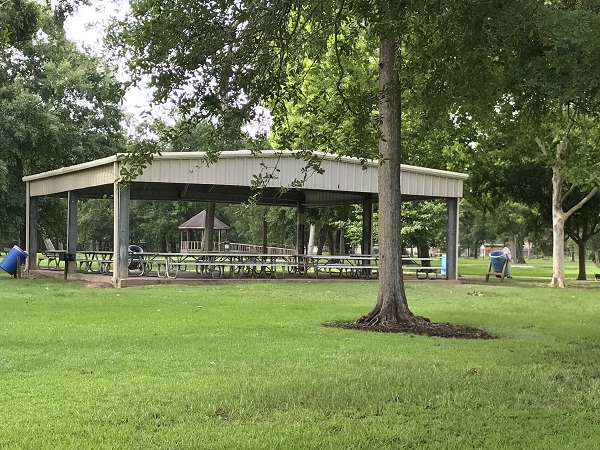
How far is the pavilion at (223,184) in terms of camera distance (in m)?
17.7

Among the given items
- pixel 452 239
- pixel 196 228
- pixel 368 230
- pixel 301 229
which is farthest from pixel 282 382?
pixel 196 228

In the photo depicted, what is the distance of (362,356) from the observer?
7617mm

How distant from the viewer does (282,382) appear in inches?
241

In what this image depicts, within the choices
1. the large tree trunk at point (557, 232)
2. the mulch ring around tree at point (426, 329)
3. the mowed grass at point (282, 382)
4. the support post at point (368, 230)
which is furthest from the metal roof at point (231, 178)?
the mowed grass at point (282, 382)

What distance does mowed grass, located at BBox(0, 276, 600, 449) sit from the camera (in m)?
4.56

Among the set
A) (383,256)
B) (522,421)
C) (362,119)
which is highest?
(362,119)

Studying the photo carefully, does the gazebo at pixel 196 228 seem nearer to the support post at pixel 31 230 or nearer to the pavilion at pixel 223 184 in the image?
the pavilion at pixel 223 184

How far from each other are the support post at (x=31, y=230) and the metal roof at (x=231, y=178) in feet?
1.71

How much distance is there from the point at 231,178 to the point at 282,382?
1314 cm

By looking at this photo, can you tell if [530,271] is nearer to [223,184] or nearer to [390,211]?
[223,184]

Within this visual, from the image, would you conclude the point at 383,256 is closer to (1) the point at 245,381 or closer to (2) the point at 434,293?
(1) the point at 245,381

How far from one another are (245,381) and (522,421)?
2410 mm

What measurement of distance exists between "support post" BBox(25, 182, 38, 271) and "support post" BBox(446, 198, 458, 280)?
46.0ft

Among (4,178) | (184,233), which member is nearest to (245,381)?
(4,178)
